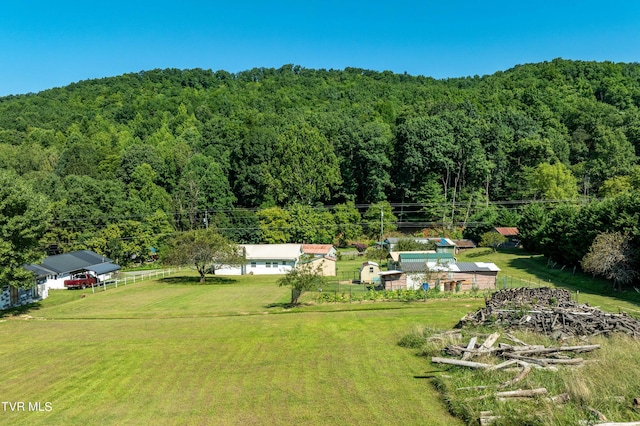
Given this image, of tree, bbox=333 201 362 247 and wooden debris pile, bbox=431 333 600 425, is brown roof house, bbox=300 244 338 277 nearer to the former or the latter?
tree, bbox=333 201 362 247

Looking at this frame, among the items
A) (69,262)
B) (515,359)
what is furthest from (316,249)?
(515,359)

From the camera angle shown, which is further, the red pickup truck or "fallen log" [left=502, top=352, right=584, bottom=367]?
the red pickup truck

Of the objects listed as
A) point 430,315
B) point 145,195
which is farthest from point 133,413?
point 145,195

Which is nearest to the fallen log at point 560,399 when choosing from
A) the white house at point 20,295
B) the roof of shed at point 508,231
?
the white house at point 20,295

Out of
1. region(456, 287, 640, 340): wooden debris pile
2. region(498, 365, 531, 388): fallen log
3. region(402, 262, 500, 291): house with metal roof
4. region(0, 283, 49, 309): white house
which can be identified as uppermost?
region(498, 365, 531, 388): fallen log

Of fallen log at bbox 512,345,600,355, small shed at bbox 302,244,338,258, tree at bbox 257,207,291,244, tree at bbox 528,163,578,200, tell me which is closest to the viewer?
fallen log at bbox 512,345,600,355

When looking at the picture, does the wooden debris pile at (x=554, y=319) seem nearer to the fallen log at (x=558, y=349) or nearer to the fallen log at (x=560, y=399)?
the fallen log at (x=558, y=349)

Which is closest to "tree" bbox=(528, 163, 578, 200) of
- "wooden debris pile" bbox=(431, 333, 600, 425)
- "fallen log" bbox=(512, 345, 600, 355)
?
"fallen log" bbox=(512, 345, 600, 355)
